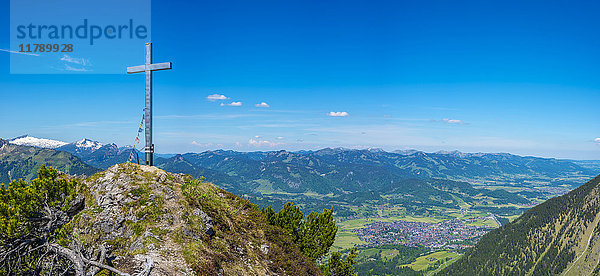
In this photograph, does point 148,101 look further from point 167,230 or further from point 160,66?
point 167,230

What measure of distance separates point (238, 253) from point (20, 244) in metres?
12.3

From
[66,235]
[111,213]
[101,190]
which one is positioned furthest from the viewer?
[101,190]

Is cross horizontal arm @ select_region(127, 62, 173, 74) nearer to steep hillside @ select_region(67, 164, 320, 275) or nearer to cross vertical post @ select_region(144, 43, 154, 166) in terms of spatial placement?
cross vertical post @ select_region(144, 43, 154, 166)

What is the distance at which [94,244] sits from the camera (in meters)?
18.1

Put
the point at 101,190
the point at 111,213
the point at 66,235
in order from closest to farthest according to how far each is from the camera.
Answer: the point at 66,235 < the point at 111,213 < the point at 101,190

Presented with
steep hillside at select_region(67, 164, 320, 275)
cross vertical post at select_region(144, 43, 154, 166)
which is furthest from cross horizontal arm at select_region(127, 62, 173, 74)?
steep hillside at select_region(67, 164, 320, 275)

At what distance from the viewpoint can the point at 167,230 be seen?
19297 millimetres

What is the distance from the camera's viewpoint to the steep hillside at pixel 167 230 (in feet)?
58.2

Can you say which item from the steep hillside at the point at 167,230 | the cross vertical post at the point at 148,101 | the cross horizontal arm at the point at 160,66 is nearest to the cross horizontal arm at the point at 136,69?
the cross vertical post at the point at 148,101

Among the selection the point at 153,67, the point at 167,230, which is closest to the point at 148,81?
the point at 153,67

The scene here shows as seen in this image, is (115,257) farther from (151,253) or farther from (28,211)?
(28,211)

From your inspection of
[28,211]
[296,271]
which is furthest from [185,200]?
[296,271]

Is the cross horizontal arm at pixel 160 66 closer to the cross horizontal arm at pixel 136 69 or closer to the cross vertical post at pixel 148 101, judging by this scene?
the cross vertical post at pixel 148 101

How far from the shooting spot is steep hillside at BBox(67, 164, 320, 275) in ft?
58.2
